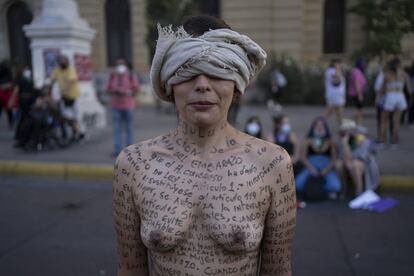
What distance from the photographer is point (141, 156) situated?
166 cm

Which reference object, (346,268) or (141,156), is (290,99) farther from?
(141,156)

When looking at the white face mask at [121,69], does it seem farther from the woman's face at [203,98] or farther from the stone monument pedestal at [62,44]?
the woman's face at [203,98]

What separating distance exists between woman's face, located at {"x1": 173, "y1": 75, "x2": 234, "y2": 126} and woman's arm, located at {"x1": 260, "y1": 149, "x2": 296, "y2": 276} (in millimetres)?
317

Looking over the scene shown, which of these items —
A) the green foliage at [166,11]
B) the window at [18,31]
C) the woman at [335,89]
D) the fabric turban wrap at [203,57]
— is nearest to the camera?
the fabric turban wrap at [203,57]

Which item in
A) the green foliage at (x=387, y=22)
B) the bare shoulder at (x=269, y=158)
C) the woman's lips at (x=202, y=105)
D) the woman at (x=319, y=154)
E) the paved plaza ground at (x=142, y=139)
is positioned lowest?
the paved plaza ground at (x=142, y=139)

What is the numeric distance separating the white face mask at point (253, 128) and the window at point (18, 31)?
646 inches

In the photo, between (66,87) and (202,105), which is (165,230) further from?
(66,87)

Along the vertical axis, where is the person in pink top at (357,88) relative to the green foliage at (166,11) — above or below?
below

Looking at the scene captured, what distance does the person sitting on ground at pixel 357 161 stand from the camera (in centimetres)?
583

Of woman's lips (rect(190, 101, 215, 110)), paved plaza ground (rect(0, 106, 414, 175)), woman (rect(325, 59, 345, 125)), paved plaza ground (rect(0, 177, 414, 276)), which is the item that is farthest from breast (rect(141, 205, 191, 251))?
woman (rect(325, 59, 345, 125))

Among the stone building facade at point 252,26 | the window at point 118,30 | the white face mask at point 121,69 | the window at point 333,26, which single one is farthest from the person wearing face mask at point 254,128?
the window at point 118,30

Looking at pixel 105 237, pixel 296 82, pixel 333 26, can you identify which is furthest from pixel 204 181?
pixel 333 26

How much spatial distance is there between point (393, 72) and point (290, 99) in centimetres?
873

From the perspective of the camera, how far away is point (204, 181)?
61.7 inches
